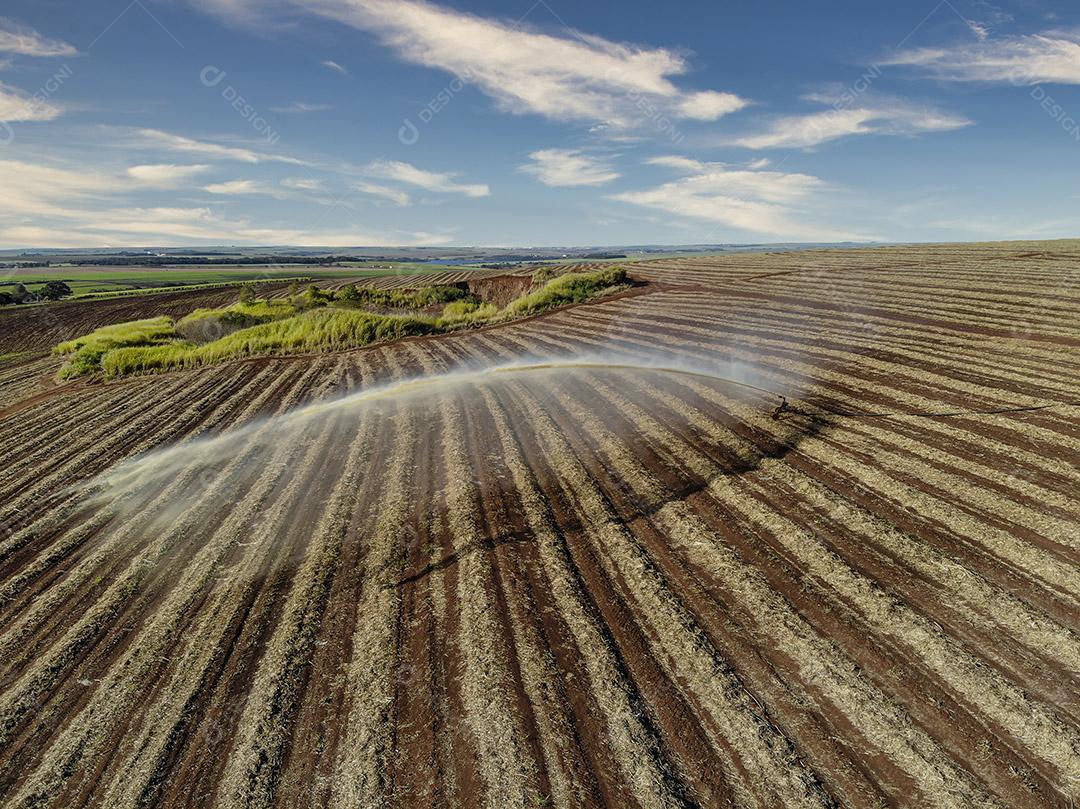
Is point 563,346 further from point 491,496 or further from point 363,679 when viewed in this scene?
point 363,679

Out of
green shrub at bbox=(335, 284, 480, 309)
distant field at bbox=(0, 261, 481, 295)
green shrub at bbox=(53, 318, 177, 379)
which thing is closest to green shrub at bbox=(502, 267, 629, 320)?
Result: green shrub at bbox=(335, 284, 480, 309)

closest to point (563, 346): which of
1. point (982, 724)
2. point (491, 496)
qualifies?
point (491, 496)

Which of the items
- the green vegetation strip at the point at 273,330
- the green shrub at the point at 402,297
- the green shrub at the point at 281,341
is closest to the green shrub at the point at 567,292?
the green vegetation strip at the point at 273,330

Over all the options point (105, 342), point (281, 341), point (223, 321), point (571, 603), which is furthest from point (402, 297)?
point (571, 603)

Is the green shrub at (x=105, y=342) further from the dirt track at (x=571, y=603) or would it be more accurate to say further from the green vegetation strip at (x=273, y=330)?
the dirt track at (x=571, y=603)

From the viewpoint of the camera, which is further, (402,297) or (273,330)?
(402,297)

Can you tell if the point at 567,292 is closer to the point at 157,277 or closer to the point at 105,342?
the point at 105,342
